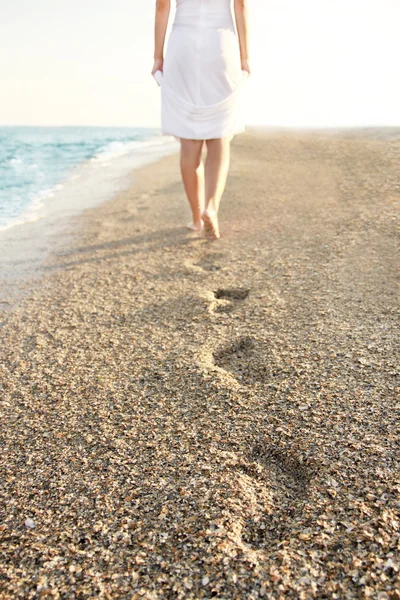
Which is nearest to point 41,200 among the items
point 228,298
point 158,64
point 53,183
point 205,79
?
point 53,183

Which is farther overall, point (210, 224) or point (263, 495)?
point (210, 224)

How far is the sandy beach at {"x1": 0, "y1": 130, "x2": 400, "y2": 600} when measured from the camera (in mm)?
1118

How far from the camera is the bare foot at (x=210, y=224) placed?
3.26 meters

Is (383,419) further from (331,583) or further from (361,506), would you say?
(331,583)

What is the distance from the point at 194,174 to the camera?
337 centimetres

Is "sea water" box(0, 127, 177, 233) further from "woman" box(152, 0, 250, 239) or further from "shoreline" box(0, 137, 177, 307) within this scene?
"woman" box(152, 0, 250, 239)

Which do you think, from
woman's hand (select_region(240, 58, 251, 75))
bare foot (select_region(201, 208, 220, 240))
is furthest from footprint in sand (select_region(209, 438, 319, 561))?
woman's hand (select_region(240, 58, 251, 75))

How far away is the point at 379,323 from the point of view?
211 centimetres

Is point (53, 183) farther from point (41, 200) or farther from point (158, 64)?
point (158, 64)

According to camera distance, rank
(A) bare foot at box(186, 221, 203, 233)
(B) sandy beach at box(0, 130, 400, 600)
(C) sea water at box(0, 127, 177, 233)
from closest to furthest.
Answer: (B) sandy beach at box(0, 130, 400, 600), (A) bare foot at box(186, 221, 203, 233), (C) sea water at box(0, 127, 177, 233)

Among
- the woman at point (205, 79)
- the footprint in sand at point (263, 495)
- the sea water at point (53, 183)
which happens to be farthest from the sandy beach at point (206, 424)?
the sea water at point (53, 183)

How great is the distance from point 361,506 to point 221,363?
80 cm

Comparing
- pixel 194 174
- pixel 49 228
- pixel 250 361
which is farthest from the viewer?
pixel 49 228

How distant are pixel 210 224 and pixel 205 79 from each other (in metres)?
0.84
